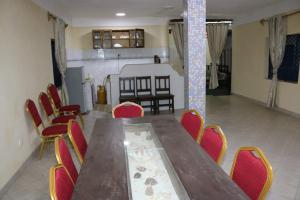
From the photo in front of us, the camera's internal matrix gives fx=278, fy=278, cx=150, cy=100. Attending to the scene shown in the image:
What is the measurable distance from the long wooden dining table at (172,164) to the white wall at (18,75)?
4.19ft

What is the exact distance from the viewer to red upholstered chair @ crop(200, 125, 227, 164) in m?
2.11

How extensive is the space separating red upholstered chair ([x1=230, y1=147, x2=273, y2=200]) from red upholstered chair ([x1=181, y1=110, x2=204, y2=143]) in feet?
2.81

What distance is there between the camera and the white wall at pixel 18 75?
10.3 ft

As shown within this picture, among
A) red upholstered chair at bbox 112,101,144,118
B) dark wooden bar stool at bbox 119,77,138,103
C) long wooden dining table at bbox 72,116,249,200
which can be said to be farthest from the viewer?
dark wooden bar stool at bbox 119,77,138,103

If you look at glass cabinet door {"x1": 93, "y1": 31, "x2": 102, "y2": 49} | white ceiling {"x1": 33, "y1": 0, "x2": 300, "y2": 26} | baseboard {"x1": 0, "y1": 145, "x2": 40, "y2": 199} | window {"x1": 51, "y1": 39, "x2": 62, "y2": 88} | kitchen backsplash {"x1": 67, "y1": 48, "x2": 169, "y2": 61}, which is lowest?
baseboard {"x1": 0, "y1": 145, "x2": 40, "y2": 199}

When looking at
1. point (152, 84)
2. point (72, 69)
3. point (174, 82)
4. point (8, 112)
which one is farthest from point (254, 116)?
point (8, 112)

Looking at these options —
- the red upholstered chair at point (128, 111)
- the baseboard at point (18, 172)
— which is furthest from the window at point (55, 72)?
the red upholstered chair at point (128, 111)

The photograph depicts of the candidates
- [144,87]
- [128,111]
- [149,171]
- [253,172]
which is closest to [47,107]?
[128,111]

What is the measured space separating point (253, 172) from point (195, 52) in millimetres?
2458

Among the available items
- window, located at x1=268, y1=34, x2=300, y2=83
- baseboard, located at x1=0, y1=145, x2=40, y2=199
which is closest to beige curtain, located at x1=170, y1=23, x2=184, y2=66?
window, located at x1=268, y1=34, x2=300, y2=83

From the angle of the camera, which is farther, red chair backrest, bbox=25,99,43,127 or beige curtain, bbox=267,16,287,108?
beige curtain, bbox=267,16,287,108

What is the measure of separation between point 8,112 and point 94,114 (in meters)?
3.41

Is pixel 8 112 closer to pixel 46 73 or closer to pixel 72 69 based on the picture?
pixel 46 73

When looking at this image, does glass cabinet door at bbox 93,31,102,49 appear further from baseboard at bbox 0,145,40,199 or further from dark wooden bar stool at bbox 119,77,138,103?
baseboard at bbox 0,145,40,199
